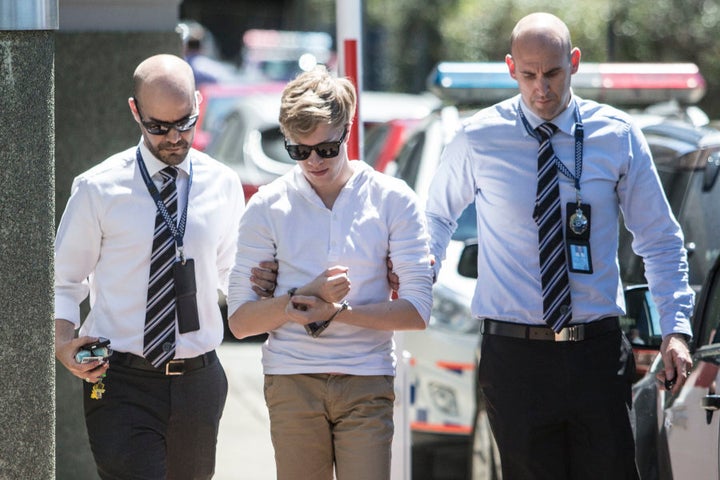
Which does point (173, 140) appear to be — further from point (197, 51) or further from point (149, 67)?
point (197, 51)

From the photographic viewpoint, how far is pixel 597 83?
8734 mm

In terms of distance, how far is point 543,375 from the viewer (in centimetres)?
445

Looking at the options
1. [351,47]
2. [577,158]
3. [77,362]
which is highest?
[351,47]

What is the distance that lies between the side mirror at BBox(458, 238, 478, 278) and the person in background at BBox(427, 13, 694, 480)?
38.8 inches

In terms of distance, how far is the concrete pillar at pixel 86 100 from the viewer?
6.40m

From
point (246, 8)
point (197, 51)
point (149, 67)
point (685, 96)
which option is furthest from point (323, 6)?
point (149, 67)

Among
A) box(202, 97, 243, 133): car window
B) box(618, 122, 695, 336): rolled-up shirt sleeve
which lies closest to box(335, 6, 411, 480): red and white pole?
box(618, 122, 695, 336): rolled-up shirt sleeve

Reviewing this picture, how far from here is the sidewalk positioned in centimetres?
790

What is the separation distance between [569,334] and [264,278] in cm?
99

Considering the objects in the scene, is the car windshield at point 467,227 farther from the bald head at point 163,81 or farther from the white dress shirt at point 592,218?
the bald head at point 163,81

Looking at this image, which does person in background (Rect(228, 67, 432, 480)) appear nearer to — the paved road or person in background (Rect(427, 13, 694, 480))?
person in background (Rect(427, 13, 694, 480))

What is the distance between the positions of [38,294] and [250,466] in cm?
447

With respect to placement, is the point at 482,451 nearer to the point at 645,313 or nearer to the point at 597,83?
the point at 645,313

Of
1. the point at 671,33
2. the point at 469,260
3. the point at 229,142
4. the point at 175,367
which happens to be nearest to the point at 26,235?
the point at 175,367
